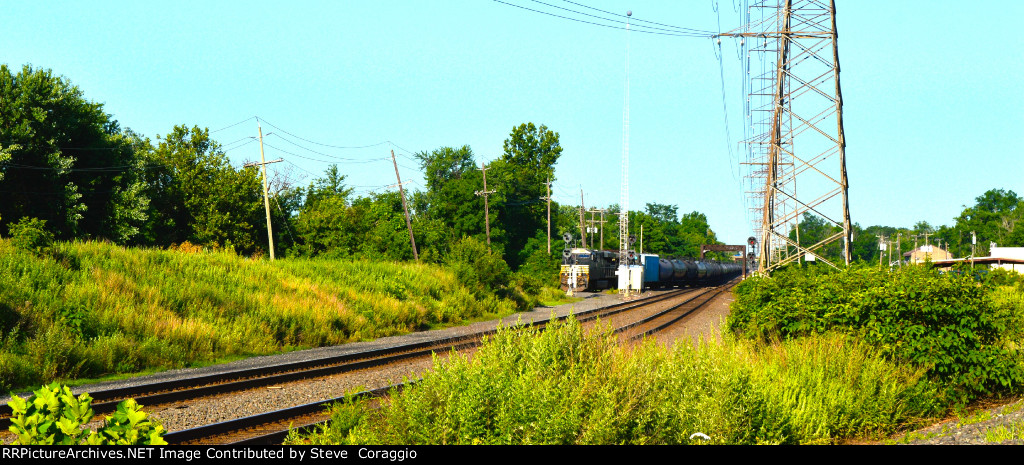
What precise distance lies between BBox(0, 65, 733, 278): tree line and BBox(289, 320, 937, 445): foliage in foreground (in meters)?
19.2

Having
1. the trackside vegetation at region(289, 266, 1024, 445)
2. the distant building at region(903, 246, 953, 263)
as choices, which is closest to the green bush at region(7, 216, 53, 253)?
the trackside vegetation at region(289, 266, 1024, 445)

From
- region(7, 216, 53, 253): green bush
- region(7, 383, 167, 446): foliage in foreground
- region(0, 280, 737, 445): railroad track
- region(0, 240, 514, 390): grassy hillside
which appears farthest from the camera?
region(7, 216, 53, 253): green bush

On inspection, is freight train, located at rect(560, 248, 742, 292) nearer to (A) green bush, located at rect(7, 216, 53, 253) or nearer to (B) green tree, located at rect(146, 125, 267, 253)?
(B) green tree, located at rect(146, 125, 267, 253)

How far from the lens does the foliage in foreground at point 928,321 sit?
10156 millimetres

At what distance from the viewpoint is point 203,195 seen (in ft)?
168

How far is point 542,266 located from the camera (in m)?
46.4

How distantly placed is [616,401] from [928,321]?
670 centimetres

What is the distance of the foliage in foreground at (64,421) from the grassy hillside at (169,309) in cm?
953

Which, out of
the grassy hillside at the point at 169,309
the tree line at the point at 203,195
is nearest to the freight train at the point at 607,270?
the tree line at the point at 203,195

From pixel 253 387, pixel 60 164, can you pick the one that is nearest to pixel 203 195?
pixel 60 164

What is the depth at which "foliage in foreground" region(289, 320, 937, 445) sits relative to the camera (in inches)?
241

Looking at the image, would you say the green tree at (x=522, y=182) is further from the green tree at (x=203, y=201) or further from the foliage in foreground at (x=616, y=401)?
the foliage in foreground at (x=616, y=401)

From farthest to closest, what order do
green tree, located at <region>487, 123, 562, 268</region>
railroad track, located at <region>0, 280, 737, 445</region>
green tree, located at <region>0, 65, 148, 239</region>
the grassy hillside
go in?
1. green tree, located at <region>487, 123, 562, 268</region>
2. green tree, located at <region>0, 65, 148, 239</region>
3. the grassy hillside
4. railroad track, located at <region>0, 280, 737, 445</region>

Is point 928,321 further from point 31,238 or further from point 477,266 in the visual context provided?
point 477,266
